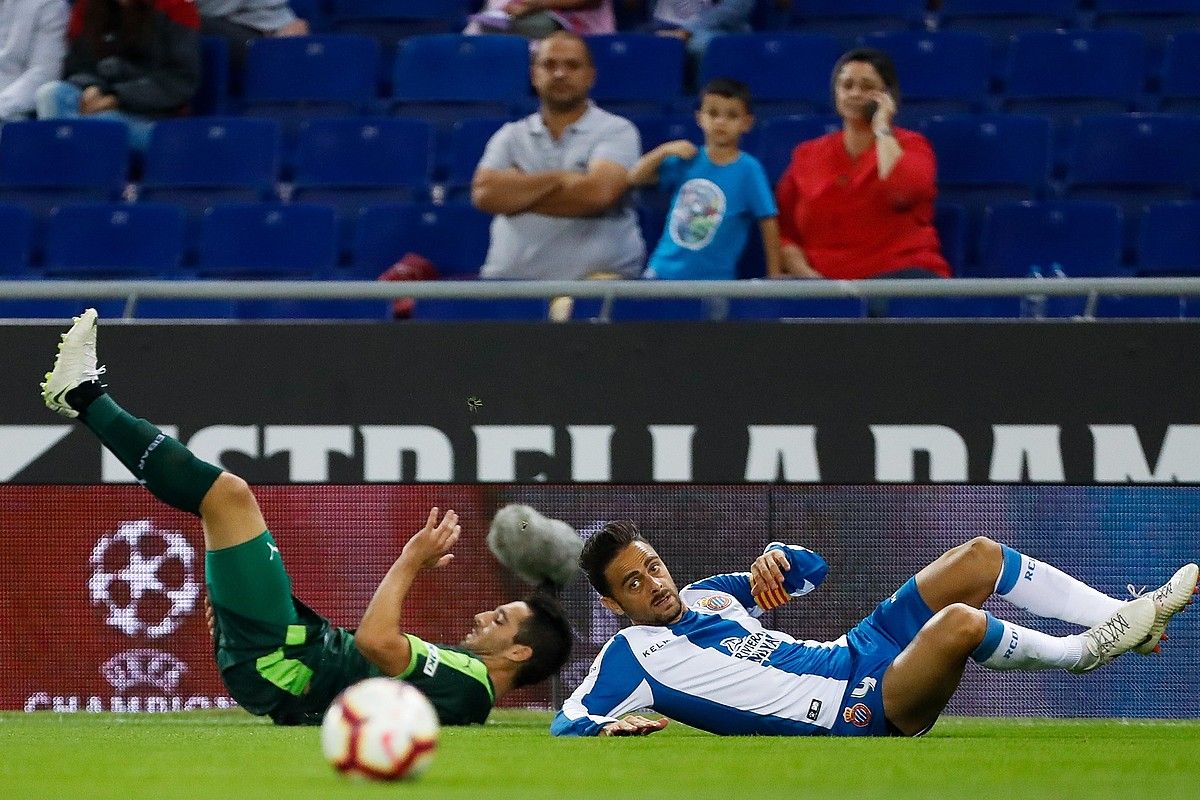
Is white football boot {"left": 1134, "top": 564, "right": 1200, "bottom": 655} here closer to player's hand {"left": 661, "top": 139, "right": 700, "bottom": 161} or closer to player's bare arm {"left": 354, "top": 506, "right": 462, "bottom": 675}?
player's bare arm {"left": 354, "top": 506, "right": 462, "bottom": 675}

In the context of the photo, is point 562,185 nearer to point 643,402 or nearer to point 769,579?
point 643,402

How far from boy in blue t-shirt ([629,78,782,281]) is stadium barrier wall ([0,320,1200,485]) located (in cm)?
111

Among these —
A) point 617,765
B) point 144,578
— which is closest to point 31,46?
point 144,578

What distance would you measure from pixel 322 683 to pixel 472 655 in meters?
0.63

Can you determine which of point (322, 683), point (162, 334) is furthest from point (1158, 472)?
point (162, 334)

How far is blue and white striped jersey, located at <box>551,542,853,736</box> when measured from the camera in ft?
21.6

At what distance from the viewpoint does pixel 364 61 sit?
11164 millimetres

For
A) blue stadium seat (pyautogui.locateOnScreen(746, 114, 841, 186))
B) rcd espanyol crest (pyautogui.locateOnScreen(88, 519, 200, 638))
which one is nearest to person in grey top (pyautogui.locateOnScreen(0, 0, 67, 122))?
rcd espanyol crest (pyautogui.locateOnScreen(88, 519, 200, 638))

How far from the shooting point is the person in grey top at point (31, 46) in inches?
438

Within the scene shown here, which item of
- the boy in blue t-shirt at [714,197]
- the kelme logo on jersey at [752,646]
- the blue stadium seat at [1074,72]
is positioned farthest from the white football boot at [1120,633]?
the blue stadium seat at [1074,72]

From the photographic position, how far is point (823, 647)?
6.84 meters

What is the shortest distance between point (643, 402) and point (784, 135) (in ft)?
8.33

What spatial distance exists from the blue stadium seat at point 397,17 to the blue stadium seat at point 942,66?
287 cm

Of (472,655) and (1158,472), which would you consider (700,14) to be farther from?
(472,655)
